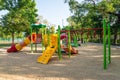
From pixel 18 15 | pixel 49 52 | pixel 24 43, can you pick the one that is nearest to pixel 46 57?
pixel 49 52

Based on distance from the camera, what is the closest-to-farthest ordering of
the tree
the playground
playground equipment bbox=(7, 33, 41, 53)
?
the playground
playground equipment bbox=(7, 33, 41, 53)
the tree

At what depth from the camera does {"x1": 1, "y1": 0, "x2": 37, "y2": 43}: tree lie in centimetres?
3847

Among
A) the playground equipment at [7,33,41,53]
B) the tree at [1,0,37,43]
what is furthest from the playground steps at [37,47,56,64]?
the tree at [1,0,37,43]

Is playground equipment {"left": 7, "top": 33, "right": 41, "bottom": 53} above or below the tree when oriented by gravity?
below

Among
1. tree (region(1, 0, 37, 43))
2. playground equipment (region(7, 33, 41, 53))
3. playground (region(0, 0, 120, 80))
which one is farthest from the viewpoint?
tree (region(1, 0, 37, 43))

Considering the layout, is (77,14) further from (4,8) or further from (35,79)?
(35,79)

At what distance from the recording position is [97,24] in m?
40.5

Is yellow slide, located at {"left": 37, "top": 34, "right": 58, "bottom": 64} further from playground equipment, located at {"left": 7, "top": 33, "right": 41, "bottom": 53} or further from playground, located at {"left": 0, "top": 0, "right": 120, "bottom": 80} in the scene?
playground equipment, located at {"left": 7, "top": 33, "right": 41, "bottom": 53}

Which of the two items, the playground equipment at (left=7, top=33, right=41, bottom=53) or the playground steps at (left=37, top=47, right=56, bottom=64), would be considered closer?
the playground steps at (left=37, top=47, right=56, bottom=64)

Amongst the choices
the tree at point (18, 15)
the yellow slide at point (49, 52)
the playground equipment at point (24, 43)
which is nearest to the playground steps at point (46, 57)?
the yellow slide at point (49, 52)

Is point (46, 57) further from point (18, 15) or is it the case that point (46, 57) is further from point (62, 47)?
point (18, 15)

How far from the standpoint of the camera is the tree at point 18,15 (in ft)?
126

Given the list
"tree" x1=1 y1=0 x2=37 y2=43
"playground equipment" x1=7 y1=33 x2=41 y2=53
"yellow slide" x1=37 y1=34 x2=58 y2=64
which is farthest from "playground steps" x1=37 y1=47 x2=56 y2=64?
"tree" x1=1 y1=0 x2=37 y2=43

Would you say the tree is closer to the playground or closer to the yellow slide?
the playground
